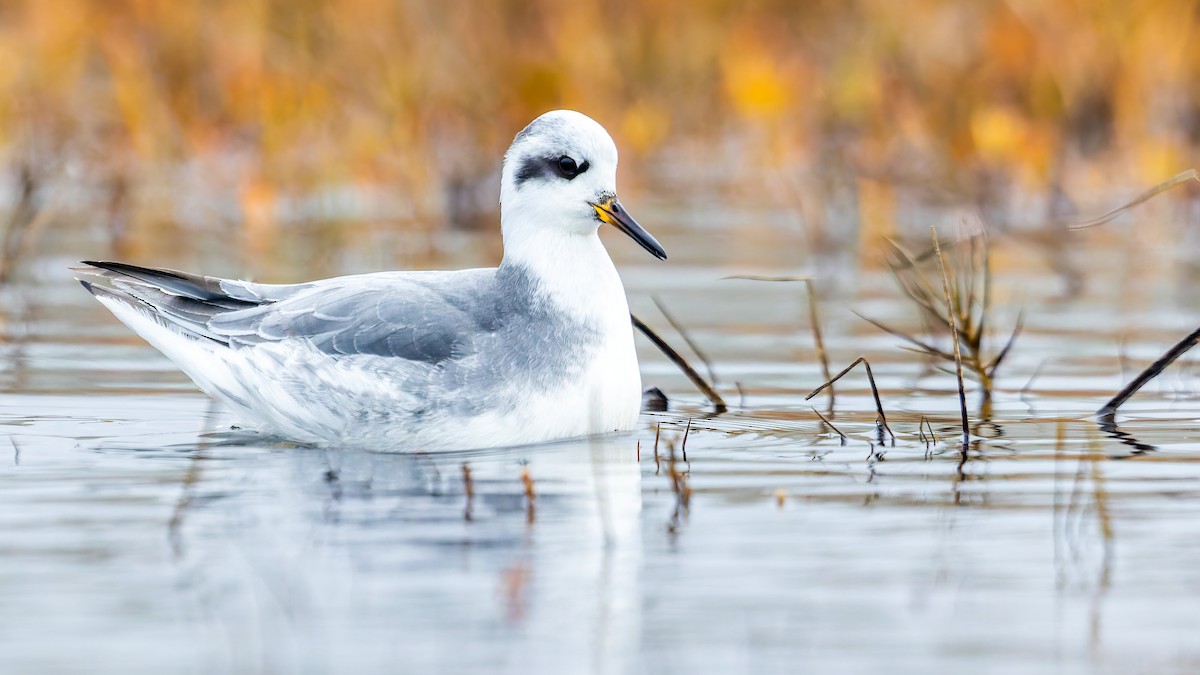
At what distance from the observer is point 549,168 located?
264 inches

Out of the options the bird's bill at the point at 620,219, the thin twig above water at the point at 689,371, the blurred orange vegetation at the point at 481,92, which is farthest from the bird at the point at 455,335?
the blurred orange vegetation at the point at 481,92

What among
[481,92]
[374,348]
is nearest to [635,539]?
[374,348]

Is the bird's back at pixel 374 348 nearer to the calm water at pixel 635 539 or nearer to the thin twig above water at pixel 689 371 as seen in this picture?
the calm water at pixel 635 539

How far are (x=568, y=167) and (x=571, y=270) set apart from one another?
0.37m

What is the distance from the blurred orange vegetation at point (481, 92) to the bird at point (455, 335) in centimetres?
529

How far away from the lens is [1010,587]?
4414 millimetres

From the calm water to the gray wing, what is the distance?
398 millimetres

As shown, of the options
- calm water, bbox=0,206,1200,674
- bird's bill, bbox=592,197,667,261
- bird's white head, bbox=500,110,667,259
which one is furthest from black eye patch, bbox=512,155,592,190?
calm water, bbox=0,206,1200,674

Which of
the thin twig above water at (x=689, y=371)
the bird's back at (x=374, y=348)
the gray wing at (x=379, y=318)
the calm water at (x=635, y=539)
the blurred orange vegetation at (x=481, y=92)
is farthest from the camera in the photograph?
the blurred orange vegetation at (x=481, y=92)

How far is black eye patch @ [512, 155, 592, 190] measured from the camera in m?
6.66

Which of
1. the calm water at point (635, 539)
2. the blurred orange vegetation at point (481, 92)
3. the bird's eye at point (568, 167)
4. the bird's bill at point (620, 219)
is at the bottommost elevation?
the calm water at point (635, 539)

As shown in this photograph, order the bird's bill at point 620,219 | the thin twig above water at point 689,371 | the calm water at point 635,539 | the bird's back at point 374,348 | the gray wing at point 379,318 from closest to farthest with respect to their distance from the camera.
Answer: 1. the calm water at point 635,539
2. the bird's back at point 374,348
3. the gray wing at point 379,318
4. the bird's bill at point 620,219
5. the thin twig above water at point 689,371

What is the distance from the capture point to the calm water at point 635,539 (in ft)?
13.0

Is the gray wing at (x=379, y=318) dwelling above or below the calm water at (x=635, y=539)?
above
